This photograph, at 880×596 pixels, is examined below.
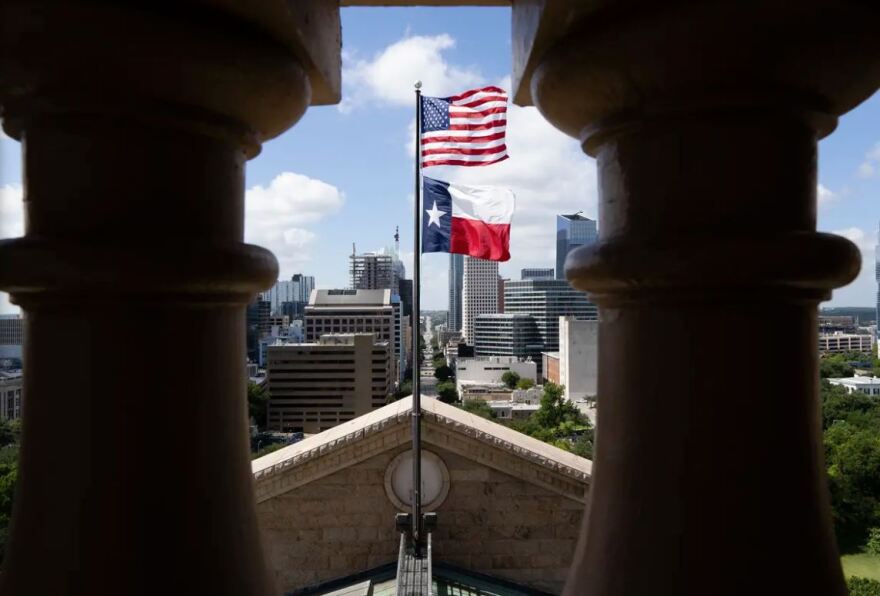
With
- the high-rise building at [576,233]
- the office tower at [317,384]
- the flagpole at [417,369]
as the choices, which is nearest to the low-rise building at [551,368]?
the high-rise building at [576,233]

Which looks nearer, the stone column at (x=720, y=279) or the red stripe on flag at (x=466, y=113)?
the stone column at (x=720, y=279)

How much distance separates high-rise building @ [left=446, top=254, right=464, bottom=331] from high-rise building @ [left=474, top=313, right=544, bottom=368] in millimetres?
54625

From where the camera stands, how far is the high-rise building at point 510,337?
7669cm

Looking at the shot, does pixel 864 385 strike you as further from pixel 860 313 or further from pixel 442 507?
pixel 860 313

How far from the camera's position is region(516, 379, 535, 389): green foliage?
5830cm

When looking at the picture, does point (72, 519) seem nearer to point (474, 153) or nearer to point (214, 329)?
point (214, 329)

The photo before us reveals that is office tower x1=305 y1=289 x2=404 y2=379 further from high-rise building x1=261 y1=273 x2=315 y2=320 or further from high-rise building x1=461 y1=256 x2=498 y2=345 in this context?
high-rise building x1=261 y1=273 x2=315 y2=320

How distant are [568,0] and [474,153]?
21.6 ft

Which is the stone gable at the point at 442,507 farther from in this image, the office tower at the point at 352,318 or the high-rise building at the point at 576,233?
the office tower at the point at 352,318

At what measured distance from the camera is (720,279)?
92 centimetres

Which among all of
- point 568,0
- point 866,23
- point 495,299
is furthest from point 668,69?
point 495,299

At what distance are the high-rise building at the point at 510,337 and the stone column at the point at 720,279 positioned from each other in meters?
74.3

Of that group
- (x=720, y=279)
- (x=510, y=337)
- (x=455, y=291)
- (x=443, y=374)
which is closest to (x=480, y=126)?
(x=720, y=279)

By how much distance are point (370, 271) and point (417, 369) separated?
3618 inches
